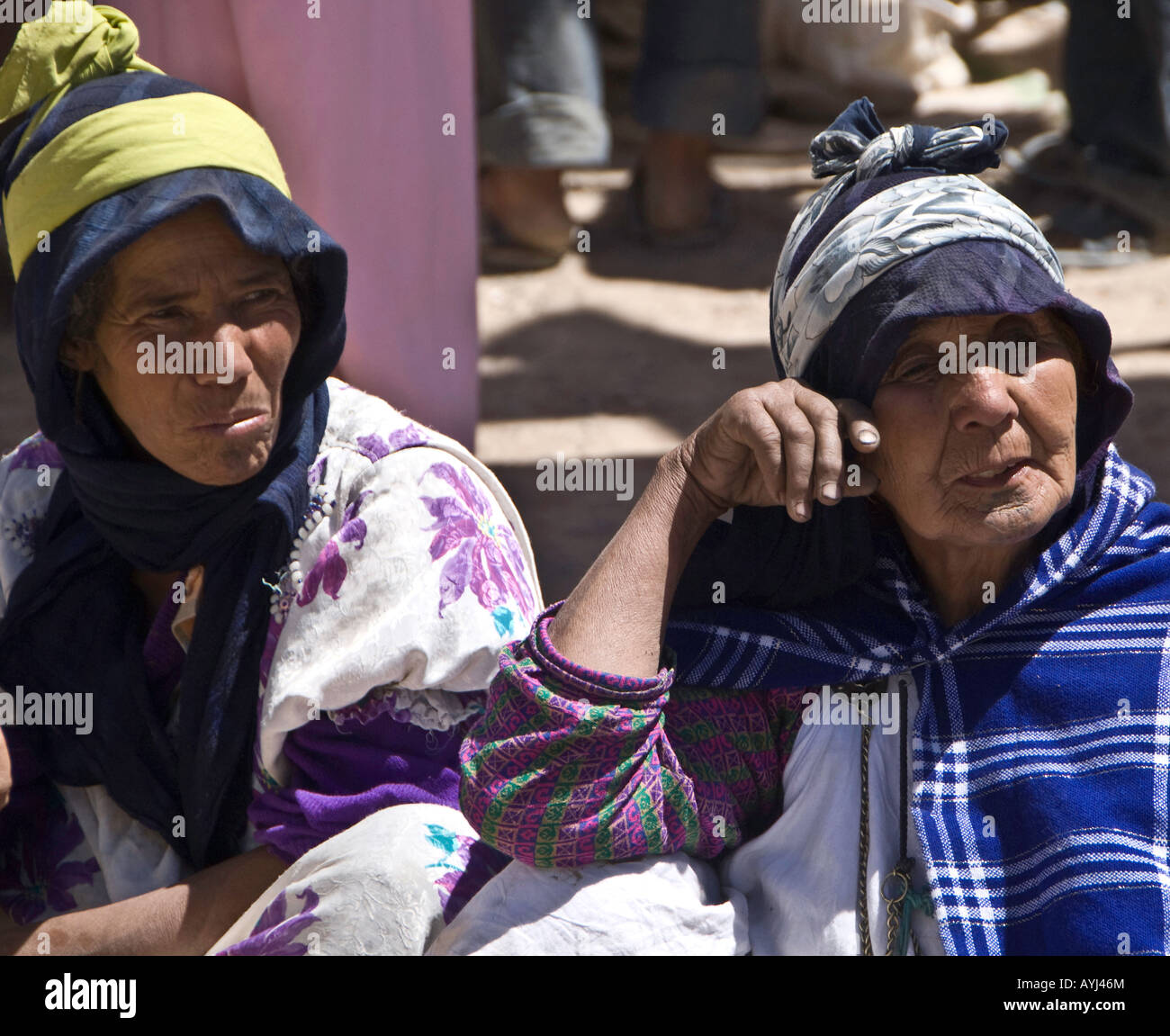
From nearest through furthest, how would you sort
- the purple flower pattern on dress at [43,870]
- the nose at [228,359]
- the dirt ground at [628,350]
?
the nose at [228,359] → the purple flower pattern on dress at [43,870] → the dirt ground at [628,350]

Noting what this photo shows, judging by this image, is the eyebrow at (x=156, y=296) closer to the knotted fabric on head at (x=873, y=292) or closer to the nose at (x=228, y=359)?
the nose at (x=228, y=359)

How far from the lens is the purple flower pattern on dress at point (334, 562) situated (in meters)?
2.49

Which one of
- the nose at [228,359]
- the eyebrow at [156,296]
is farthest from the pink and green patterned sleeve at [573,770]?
the eyebrow at [156,296]

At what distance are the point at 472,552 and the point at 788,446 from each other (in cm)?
63

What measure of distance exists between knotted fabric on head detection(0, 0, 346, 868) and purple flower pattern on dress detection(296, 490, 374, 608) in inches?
3.3

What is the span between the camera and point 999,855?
2.12m

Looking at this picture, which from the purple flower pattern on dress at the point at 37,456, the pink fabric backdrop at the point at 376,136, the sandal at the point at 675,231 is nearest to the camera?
the purple flower pattern on dress at the point at 37,456

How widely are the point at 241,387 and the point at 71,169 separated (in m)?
0.46

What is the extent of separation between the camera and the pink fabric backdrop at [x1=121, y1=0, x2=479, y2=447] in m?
3.39

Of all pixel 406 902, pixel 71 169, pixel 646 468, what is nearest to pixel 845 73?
pixel 646 468

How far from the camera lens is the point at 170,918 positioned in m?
2.50

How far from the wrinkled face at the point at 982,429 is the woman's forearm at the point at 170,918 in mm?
1234

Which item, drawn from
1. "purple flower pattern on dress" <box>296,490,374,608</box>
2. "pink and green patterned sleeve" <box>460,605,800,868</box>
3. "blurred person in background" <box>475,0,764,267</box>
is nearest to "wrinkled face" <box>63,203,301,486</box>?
"purple flower pattern on dress" <box>296,490,374,608</box>

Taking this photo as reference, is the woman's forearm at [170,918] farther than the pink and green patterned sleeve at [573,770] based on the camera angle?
Yes
